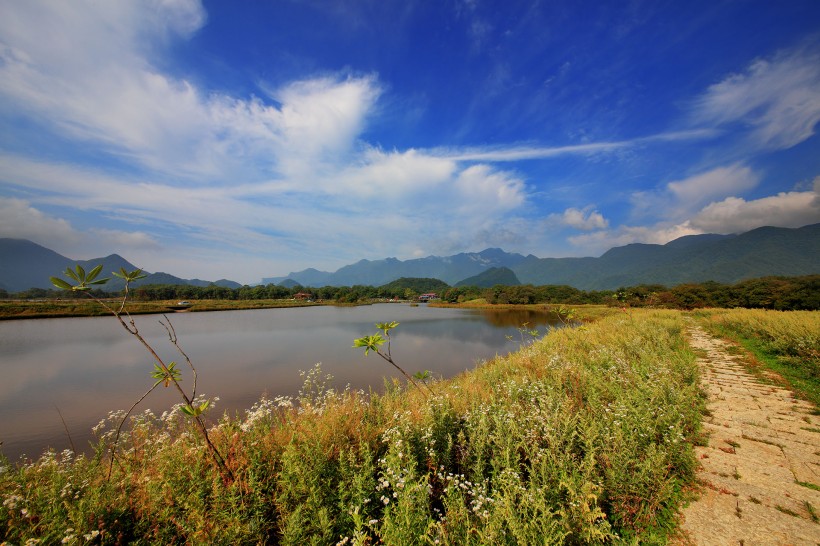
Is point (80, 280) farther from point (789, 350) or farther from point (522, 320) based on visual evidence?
point (522, 320)

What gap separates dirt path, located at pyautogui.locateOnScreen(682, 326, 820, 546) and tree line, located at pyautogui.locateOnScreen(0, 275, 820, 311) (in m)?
6.74

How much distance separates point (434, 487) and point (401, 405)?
1.87 meters

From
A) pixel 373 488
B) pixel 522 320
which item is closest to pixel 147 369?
pixel 373 488

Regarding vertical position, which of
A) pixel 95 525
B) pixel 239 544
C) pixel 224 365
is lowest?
pixel 224 365

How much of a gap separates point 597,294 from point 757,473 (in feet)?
301

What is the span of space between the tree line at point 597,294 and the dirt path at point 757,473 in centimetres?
674

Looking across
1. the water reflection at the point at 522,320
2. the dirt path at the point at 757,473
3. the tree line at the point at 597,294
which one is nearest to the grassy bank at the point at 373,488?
the dirt path at the point at 757,473

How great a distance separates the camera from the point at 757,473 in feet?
13.3

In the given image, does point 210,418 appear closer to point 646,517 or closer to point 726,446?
point 646,517

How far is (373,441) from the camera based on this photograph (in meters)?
4.18

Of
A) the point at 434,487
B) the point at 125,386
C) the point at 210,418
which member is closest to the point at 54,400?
the point at 125,386

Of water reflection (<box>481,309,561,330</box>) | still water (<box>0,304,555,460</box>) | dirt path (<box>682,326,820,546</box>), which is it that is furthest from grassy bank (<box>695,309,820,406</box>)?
water reflection (<box>481,309,561,330</box>)

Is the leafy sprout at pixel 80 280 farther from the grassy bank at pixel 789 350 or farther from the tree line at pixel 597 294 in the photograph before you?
the grassy bank at pixel 789 350

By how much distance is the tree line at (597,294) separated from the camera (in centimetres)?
4078
